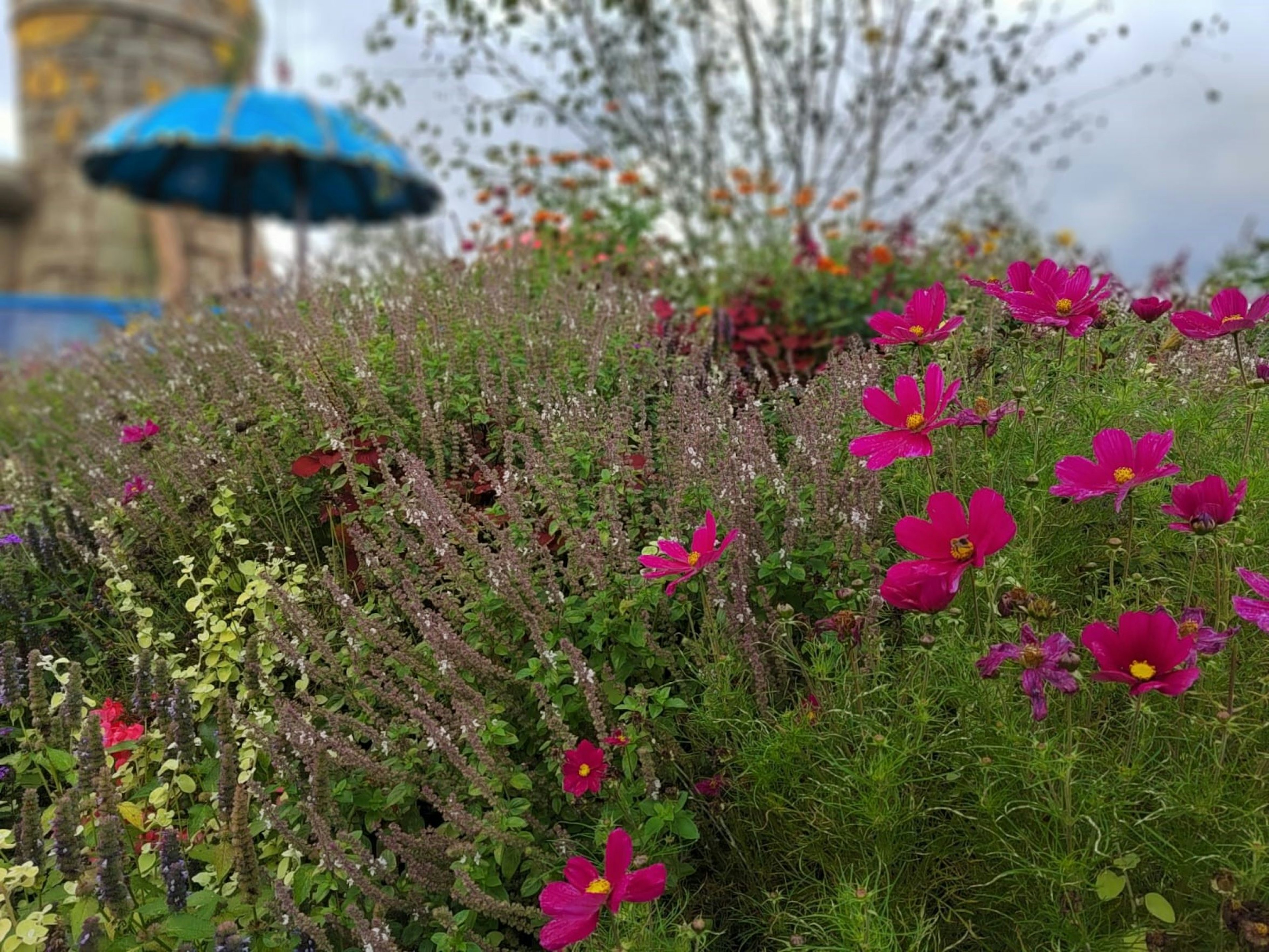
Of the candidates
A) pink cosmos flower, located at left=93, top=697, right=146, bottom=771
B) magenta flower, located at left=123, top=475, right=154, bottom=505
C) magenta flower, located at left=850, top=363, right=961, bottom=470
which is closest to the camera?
magenta flower, located at left=850, top=363, right=961, bottom=470

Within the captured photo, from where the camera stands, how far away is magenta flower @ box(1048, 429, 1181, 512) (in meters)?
1.56

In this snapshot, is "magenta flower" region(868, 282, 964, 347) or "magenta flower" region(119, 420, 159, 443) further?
"magenta flower" region(119, 420, 159, 443)

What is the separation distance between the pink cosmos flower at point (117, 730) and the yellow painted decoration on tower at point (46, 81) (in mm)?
14886

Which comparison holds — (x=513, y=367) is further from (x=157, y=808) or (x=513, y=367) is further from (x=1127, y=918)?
(x=1127, y=918)

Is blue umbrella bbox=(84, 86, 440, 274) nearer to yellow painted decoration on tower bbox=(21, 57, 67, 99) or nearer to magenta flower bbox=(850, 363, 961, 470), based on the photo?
yellow painted decoration on tower bbox=(21, 57, 67, 99)

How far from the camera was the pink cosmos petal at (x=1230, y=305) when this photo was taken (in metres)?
1.80

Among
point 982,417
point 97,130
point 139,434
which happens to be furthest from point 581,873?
point 97,130

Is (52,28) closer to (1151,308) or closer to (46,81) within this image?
(46,81)

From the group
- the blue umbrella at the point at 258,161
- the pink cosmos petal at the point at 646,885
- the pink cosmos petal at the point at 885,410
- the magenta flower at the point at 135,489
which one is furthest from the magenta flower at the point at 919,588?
the blue umbrella at the point at 258,161

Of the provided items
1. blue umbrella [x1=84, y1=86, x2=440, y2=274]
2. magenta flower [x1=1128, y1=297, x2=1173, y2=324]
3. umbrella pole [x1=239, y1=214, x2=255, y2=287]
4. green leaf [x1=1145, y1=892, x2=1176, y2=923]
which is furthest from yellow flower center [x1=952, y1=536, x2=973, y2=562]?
umbrella pole [x1=239, y1=214, x2=255, y2=287]

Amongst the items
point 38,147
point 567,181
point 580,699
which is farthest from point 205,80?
point 580,699

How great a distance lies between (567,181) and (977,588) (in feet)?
14.2

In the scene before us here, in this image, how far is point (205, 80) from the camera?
14820 millimetres

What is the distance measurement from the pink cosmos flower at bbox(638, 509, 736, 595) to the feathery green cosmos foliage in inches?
0.4
